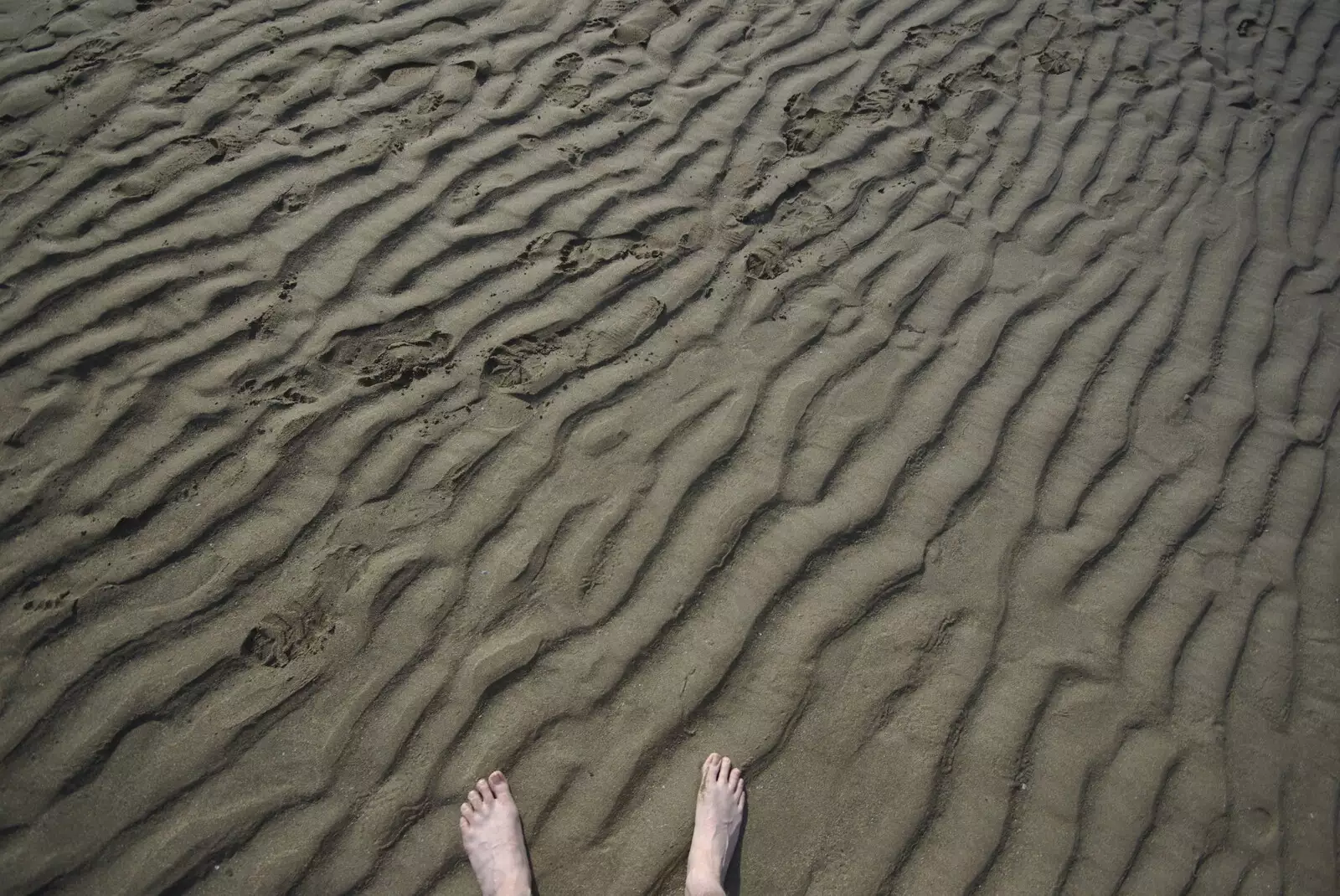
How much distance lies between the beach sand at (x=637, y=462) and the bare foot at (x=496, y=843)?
0.08 meters

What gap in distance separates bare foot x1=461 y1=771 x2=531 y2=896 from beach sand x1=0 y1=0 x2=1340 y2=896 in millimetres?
84

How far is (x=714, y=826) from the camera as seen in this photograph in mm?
2402

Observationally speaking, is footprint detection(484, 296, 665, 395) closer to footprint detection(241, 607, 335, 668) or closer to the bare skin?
footprint detection(241, 607, 335, 668)

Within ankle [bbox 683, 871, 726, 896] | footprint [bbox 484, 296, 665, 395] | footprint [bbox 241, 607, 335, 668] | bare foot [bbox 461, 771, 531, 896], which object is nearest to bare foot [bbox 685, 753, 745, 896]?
ankle [bbox 683, 871, 726, 896]

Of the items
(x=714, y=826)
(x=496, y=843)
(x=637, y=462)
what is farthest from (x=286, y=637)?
(x=714, y=826)

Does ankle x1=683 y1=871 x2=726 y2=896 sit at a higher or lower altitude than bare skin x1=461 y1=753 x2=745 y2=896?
lower

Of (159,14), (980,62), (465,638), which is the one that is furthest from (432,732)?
(980,62)

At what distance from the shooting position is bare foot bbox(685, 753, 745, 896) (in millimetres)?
2334

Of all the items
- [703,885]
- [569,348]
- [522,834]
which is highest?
[569,348]

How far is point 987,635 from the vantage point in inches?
112

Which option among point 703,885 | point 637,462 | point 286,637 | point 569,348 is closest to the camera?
point 703,885

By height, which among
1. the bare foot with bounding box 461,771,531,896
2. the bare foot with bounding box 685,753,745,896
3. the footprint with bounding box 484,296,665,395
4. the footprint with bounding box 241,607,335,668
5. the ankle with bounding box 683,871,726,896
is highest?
the footprint with bounding box 484,296,665,395

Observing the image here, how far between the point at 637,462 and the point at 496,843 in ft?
4.15

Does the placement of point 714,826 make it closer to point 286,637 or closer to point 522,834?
point 522,834
